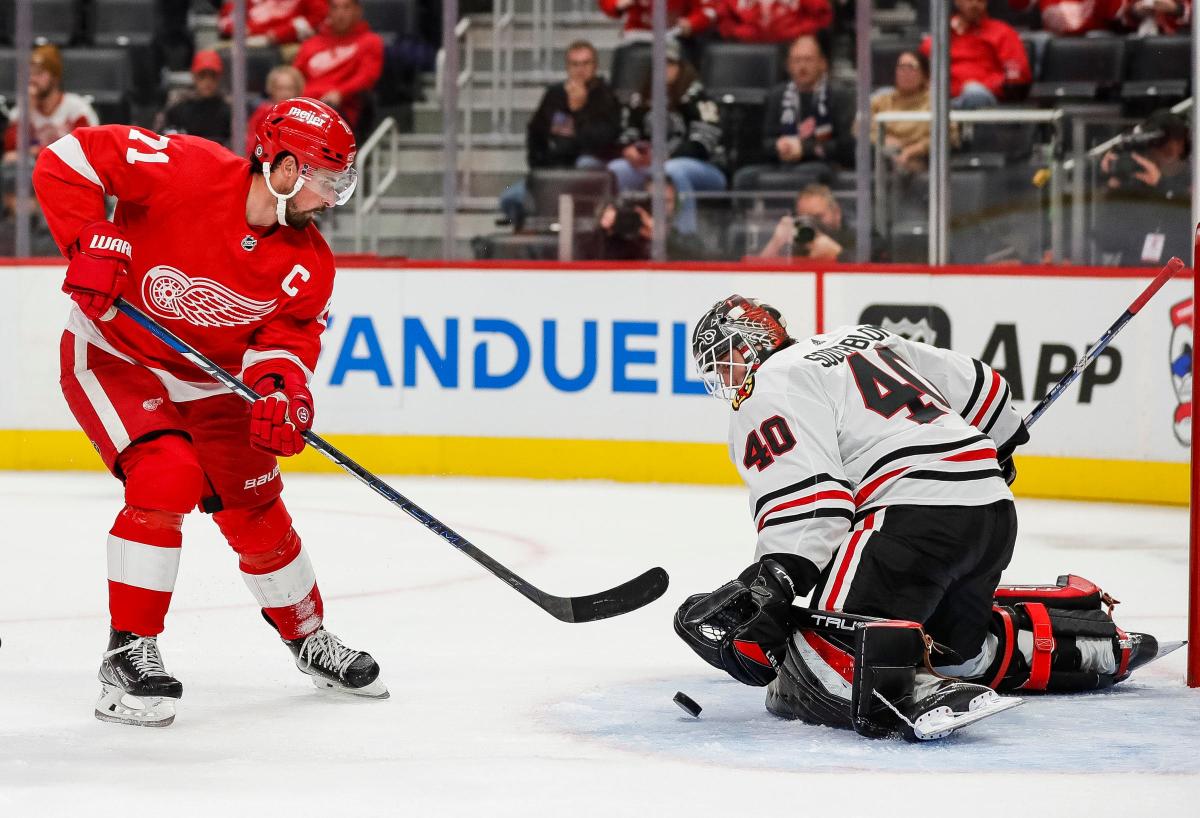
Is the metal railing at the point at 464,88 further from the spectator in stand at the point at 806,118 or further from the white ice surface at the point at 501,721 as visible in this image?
the white ice surface at the point at 501,721

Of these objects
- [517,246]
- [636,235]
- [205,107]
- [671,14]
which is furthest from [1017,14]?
[205,107]

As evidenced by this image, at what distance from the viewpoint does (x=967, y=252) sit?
6.73m

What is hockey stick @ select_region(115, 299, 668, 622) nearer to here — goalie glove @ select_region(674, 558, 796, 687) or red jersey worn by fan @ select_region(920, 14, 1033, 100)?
goalie glove @ select_region(674, 558, 796, 687)

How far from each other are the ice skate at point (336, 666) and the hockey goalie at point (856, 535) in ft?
2.11

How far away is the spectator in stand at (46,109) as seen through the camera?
7.59 meters

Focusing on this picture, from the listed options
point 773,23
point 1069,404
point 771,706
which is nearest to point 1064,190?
point 1069,404

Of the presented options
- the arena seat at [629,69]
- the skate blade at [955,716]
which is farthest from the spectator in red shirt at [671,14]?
the skate blade at [955,716]

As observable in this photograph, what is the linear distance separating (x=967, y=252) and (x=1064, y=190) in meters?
0.39

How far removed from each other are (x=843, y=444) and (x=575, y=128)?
4.31m

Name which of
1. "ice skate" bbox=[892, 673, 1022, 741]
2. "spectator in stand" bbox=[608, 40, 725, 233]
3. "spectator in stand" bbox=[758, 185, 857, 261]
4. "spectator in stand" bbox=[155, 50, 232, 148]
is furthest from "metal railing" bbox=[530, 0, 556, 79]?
"ice skate" bbox=[892, 673, 1022, 741]

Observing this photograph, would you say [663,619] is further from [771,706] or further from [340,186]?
[340,186]

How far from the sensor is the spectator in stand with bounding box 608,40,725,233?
23.3 ft

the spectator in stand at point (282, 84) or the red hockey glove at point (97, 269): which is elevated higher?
the spectator in stand at point (282, 84)

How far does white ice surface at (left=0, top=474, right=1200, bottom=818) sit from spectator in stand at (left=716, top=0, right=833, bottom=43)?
2.59 metres
